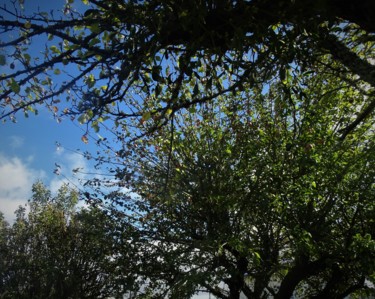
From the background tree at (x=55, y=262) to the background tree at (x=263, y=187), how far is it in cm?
500

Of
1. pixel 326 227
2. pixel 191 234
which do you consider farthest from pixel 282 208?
pixel 191 234

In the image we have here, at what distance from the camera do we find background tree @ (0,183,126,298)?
15.8 m

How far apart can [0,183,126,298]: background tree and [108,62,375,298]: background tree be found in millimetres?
5005

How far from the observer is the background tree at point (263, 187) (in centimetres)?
989

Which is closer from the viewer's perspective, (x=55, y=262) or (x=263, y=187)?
(x=263, y=187)

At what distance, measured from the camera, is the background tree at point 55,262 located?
620 inches

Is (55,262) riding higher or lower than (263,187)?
higher

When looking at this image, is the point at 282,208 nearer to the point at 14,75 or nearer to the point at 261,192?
the point at 261,192

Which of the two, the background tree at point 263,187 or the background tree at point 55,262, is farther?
the background tree at point 55,262

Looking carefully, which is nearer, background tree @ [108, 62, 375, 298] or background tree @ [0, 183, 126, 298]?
background tree @ [108, 62, 375, 298]

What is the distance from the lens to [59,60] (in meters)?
3.84

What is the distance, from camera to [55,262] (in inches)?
640

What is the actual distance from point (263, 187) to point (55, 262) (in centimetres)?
1176

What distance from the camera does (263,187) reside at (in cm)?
1042
